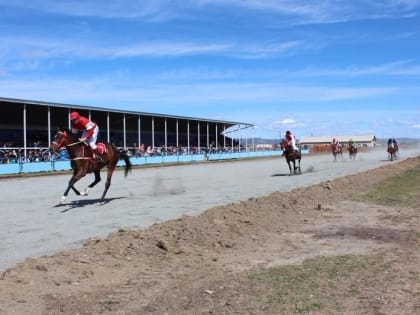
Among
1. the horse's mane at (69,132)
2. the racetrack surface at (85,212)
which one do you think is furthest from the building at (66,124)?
the horse's mane at (69,132)

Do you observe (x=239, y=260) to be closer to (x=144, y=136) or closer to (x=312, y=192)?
(x=312, y=192)

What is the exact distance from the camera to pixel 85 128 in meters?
17.3

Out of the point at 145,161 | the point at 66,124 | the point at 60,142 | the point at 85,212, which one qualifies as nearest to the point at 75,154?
the point at 60,142

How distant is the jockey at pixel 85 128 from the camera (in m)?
17.1

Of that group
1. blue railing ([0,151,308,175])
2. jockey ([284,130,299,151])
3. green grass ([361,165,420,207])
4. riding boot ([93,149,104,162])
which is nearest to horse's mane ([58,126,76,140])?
riding boot ([93,149,104,162])

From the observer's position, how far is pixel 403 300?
6543 millimetres

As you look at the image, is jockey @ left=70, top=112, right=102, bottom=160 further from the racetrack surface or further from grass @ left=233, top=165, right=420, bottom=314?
grass @ left=233, top=165, right=420, bottom=314

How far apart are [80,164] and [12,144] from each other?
117ft

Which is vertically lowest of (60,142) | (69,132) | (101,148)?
(101,148)

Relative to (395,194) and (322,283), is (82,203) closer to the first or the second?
(395,194)

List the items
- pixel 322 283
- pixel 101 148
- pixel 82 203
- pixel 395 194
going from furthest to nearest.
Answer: pixel 395 194 → pixel 101 148 → pixel 82 203 → pixel 322 283

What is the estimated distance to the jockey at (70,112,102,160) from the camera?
17.1 m

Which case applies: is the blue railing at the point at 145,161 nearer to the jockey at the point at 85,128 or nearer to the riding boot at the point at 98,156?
the riding boot at the point at 98,156

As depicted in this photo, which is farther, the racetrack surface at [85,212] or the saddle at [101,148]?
the saddle at [101,148]
